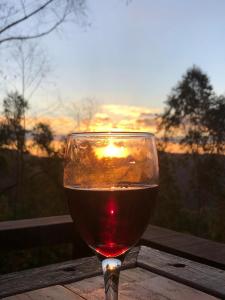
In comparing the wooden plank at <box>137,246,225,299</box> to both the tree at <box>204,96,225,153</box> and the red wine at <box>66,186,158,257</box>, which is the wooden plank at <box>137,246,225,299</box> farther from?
the tree at <box>204,96,225,153</box>

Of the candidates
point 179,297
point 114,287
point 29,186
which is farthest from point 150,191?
point 29,186

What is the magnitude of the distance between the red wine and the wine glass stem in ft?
0.04

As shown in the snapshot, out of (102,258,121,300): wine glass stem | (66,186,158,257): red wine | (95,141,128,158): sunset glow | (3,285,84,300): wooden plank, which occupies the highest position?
(95,141,128,158): sunset glow

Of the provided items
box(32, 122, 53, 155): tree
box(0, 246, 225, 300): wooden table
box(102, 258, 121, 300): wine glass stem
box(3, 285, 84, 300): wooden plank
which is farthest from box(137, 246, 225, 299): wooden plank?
box(32, 122, 53, 155): tree

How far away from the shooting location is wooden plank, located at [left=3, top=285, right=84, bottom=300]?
0.98m

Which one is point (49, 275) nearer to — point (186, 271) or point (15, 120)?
point (186, 271)

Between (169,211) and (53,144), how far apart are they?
2455mm

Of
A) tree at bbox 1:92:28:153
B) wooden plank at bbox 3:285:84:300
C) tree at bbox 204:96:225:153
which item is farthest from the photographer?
tree at bbox 204:96:225:153

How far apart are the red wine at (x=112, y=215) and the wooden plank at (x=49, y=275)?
16.7 inches

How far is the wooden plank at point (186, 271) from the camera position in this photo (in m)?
1.03

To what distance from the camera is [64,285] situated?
3.47ft

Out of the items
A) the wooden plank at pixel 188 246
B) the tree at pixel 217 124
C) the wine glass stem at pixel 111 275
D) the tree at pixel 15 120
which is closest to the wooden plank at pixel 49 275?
the wine glass stem at pixel 111 275

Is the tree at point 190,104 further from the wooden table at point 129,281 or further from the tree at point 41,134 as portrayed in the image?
the wooden table at point 129,281

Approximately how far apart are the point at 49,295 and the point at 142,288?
0.70ft
